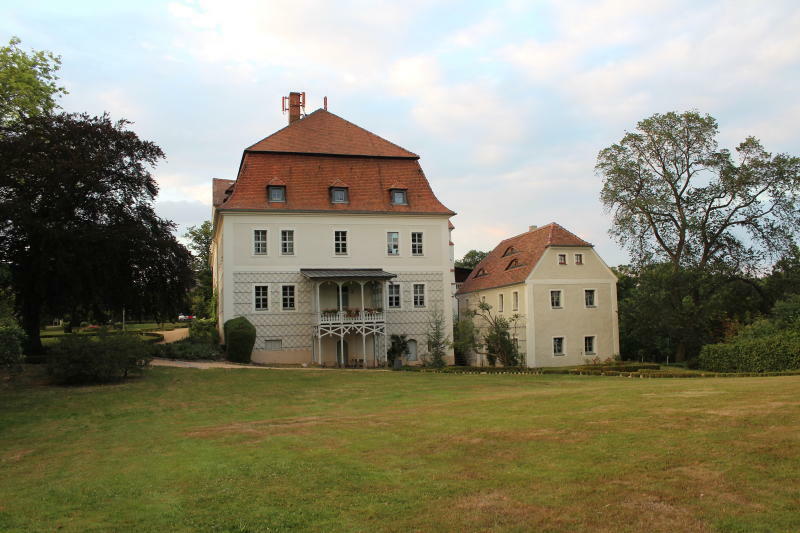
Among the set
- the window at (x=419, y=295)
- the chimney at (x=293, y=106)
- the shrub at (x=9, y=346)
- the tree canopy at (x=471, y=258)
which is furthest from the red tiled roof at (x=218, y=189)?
the tree canopy at (x=471, y=258)

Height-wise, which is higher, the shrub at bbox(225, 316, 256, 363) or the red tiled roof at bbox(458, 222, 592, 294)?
the red tiled roof at bbox(458, 222, 592, 294)

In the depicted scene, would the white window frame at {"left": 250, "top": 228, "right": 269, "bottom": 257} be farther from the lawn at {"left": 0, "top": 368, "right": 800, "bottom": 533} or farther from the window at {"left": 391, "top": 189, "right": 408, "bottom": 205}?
the lawn at {"left": 0, "top": 368, "right": 800, "bottom": 533}

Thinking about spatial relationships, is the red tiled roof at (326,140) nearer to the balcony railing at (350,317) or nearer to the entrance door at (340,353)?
the balcony railing at (350,317)

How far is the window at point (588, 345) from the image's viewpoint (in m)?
37.8

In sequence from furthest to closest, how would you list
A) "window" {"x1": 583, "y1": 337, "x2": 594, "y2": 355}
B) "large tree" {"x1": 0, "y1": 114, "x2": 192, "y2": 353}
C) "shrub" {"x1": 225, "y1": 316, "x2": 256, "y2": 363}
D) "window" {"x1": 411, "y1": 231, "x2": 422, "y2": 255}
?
"window" {"x1": 583, "y1": 337, "x2": 594, "y2": 355}
"window" {"x1": 411, "y1": 231, "x2": 422, "y2": 255}
"shrub" {"x1": 225, "y1": 316, "x2": 256, "y2": 363}
"large tree" {"x1": 0, "y1": 114, "x2": 192, "y2": 353}

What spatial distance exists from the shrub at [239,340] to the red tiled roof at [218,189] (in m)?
14.9

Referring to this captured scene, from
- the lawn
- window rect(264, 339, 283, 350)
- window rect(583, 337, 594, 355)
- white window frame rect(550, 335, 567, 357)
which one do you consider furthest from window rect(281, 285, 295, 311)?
the lawn

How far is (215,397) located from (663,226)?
33.0m

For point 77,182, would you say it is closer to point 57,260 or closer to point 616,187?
point 57,260

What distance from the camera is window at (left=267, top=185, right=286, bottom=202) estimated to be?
34.8m

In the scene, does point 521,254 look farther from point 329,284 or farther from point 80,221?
point 80,221

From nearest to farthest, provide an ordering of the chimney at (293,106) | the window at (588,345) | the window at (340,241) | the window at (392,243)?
the window at (340,241)
the window at (392,243)
the window at (588,345)
the chimney at (293,106)

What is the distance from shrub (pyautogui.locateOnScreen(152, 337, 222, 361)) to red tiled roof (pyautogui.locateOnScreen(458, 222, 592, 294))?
1812 centimetres

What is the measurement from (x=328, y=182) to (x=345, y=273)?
224 inches
